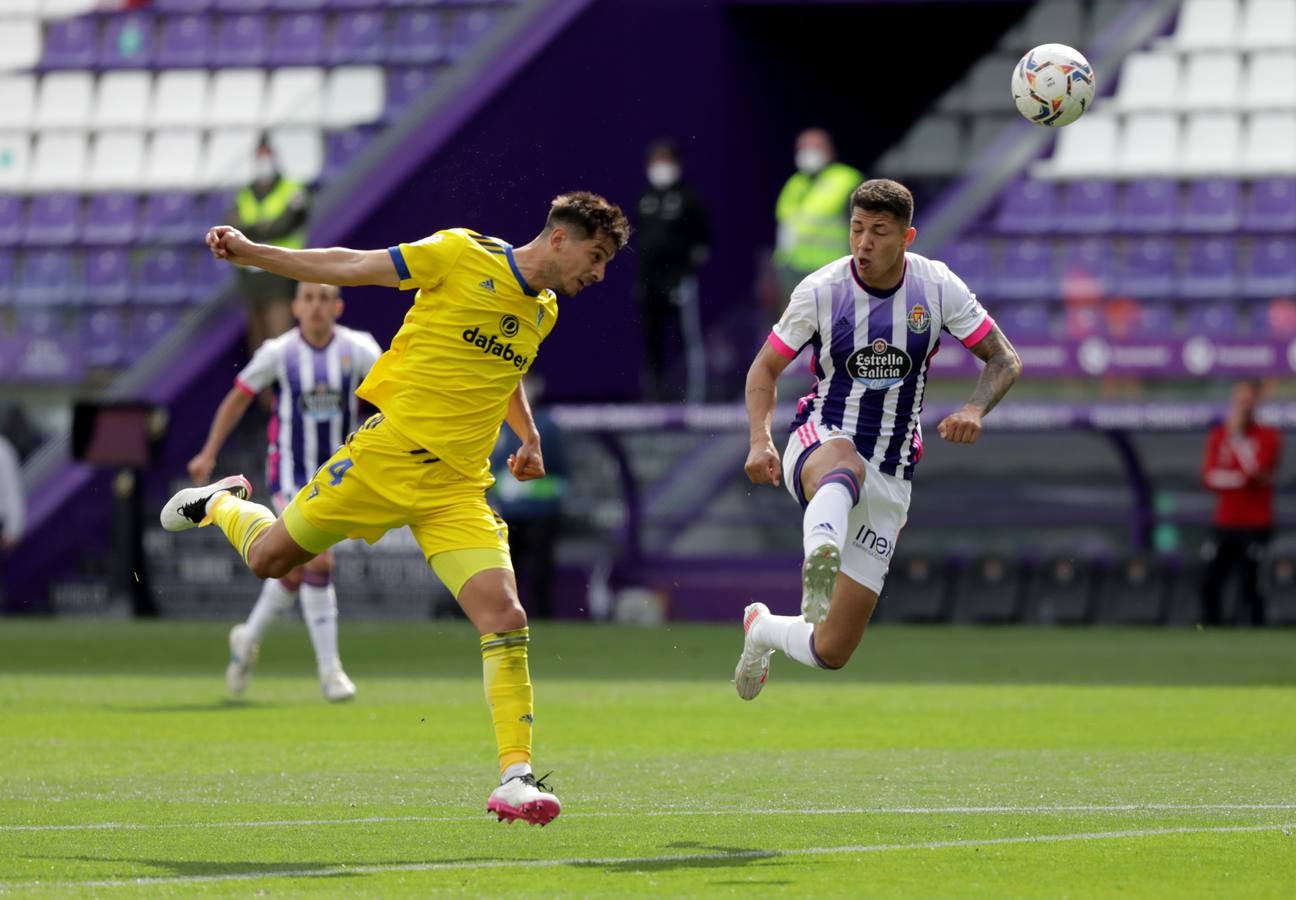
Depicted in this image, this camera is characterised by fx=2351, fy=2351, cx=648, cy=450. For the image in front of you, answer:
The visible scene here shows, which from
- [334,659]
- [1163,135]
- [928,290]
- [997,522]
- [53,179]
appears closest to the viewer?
[928,290]

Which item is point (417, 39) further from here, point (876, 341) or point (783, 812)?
point (783, 812)

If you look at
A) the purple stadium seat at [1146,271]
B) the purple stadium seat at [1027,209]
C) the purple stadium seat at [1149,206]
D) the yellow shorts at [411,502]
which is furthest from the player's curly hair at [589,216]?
the purple stadium seat at [1149,206]

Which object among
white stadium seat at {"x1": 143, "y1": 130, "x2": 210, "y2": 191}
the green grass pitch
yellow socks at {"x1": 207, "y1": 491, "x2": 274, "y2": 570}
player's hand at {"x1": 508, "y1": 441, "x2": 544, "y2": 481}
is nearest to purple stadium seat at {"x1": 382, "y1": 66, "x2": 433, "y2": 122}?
white stadium seat at {"x1": 143, "y1": 130, "x2": 210, "y2": 191}

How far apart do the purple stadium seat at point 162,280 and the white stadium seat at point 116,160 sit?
11.1 ft

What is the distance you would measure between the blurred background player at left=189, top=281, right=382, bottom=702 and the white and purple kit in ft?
14.7

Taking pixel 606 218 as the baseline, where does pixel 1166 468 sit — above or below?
below

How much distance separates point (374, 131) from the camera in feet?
75.7

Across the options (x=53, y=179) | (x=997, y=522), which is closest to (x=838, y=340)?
(x=997, y=522)

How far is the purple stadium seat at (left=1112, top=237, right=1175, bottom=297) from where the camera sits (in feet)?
71.8

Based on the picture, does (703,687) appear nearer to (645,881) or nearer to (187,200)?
(645,881)

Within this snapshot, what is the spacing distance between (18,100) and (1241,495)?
15.5 metres

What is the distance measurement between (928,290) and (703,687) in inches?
216

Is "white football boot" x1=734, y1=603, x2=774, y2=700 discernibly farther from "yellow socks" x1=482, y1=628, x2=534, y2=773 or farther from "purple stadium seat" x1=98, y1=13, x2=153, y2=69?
"purple stadium seat" x1=98, y1=13, x2=153, y2=69

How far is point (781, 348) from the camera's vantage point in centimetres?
873
